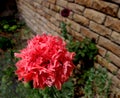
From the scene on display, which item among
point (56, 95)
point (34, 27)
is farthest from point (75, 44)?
point (34, 27)

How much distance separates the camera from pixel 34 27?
4879 millimetres

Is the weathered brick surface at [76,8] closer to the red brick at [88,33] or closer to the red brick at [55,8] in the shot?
the red brick at [88,33]

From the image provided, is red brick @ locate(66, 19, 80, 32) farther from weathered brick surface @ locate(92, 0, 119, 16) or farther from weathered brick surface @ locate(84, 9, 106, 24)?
weathered brick surface @ locate(92, 0, 119, 16)

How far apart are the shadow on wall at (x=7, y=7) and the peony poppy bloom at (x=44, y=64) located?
439cm

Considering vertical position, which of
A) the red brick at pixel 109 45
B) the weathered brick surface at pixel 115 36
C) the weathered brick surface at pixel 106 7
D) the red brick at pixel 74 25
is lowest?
the red brick at pixel 74 25

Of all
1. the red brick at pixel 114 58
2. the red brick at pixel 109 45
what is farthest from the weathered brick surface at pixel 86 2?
the red brick at pixel 114 58

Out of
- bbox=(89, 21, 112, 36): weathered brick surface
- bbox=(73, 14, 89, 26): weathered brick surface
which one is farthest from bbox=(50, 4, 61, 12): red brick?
bbox=(89, 21, 112, 36): weathered brick surface

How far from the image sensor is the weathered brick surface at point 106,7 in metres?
2.28

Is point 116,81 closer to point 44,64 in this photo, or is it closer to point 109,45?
point 109,45

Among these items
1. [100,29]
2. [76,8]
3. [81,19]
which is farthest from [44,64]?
[76,8]

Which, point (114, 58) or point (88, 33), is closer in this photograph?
point (114, 58)

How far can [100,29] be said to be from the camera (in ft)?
8.32

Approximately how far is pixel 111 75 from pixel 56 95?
2.51 ft

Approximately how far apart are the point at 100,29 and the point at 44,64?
1.12 m
